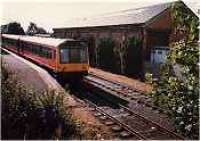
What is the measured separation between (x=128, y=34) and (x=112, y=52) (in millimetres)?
2044

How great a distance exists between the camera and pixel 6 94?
407 inches

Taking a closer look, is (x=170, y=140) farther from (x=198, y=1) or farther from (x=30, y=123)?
(x=198, y=1)

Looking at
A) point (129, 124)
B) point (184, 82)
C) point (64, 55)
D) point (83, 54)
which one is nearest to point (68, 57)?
point (64, 55)

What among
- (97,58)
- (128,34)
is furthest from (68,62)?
(97,58)

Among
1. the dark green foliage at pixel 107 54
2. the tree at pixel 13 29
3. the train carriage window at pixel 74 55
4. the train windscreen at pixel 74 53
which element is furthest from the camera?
the tree at pixel 13 29

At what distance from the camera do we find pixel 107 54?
106ft

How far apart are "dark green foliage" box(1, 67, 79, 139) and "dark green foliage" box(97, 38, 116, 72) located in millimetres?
20630

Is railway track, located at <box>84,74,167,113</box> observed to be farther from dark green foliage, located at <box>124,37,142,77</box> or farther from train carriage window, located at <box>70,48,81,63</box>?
dark green foliage, located at <box>124,37,142,77</box>

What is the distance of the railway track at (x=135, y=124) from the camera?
40.1ft

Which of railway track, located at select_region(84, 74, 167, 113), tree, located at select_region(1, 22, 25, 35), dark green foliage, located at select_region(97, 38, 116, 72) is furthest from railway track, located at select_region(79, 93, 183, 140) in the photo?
tree, located at select_region(1, 22, 25, 35)

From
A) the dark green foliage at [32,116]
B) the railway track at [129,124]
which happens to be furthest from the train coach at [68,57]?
the dark green foliage at [32,116]

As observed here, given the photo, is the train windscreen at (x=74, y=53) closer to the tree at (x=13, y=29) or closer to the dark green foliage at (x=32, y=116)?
the dark green foliage at (x=32, y=116)

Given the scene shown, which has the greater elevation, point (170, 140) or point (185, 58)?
point (185, 58)

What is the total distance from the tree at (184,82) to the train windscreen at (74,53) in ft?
46.1
